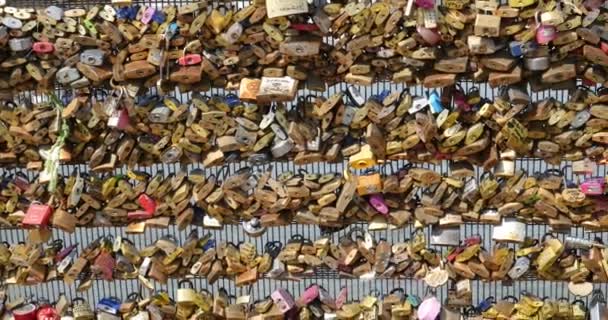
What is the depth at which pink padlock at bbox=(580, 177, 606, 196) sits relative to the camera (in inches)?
152

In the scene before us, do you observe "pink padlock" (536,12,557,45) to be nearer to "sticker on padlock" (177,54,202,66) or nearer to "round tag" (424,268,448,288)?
"round tag" (424,268,448,288)

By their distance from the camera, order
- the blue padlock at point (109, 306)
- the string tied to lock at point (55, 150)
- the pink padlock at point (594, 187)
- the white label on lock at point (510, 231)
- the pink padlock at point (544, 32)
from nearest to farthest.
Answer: the pink padlock at point (544, 32) < the pink padlock at point (594, 187) < the white label on lock at point (510, 231) < the string tied to lock at point (55, 150) < the blue padlock at point (109, 306)

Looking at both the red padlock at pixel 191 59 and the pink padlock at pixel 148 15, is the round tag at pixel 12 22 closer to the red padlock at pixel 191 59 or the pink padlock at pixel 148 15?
the pink padlock at pixel 148 15

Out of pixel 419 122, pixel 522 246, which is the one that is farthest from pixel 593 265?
pixel 419 122

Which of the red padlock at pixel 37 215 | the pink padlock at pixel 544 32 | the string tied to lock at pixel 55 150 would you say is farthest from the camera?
the red padlock at pixel 37 215

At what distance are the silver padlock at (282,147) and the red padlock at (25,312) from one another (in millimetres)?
1456

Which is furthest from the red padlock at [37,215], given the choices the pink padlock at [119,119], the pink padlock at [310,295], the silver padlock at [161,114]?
the pink padlock at [310,295]

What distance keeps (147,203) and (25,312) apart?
845 mm

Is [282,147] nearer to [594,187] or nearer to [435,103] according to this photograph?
[435,103]

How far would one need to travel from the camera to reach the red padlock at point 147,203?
13.8ft

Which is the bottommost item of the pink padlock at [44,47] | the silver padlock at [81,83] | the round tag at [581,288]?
the round tag at [581,288]

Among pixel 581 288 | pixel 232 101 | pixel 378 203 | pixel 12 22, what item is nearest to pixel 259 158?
pixel 232 101

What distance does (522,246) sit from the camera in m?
4.07

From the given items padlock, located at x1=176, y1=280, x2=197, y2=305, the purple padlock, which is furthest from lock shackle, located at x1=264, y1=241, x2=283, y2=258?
padlock, located at x1=176, y1=280, x2=197, y2=305
